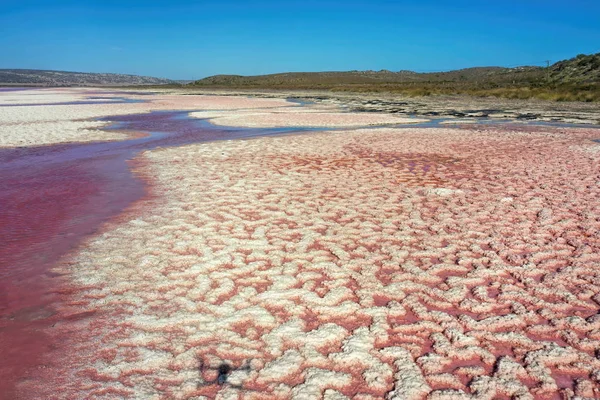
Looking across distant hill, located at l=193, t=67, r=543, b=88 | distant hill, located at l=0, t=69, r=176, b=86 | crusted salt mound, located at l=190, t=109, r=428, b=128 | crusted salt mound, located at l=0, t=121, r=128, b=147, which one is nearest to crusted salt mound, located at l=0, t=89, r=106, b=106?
crusted salt mound, located at l=0, t=121, r=128, b=147

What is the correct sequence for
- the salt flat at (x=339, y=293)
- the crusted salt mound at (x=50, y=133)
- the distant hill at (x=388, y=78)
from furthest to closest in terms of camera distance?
1. the distant hill at (x=388, y=78)
2. the crusted salt mound at (x=50, y=133)
3. the salt flat at (x=339, y=293)

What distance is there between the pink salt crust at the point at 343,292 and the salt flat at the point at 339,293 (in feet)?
0.04

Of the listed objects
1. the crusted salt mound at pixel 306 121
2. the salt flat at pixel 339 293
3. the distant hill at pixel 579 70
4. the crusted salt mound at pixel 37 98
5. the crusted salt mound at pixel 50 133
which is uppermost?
the distant hill at pixel 579 70

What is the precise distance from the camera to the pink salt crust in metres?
2.60

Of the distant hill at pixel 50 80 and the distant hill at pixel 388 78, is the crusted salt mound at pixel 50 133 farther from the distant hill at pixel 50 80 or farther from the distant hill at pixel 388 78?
the distant hill at pixel 50 80

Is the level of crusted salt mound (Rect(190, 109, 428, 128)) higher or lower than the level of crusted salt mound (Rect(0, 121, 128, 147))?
higher

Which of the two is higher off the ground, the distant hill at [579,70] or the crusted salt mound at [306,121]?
the distant hill at [579,70]

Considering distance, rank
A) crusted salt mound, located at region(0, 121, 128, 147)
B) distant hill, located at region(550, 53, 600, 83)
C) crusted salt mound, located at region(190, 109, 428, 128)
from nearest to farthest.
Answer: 1. crusted salt mound, located at region(0, 121, 128, 147)
2. crusted salt mound, located at region(190, 109, 428, 128)
3. distant hill, located at region(550, 53, 600, 83)

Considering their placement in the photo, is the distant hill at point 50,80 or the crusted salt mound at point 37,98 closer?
the crusted salt mound at point 37,98

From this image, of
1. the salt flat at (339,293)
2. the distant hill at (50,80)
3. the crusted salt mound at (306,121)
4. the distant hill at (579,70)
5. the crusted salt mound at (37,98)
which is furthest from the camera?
the distant hill at (50,80)

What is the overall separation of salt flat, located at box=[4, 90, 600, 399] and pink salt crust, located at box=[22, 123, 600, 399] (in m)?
0.01

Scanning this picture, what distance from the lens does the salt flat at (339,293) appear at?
2.59 m

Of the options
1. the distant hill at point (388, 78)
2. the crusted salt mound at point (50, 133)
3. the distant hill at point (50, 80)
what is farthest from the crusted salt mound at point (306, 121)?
the distant hill at point (50, 80)

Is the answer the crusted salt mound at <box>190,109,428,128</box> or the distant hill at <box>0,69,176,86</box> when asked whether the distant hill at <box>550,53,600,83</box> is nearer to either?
the crusted salt mound at <box>190,109,428,128</box>
